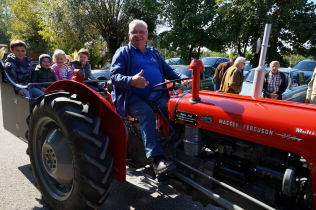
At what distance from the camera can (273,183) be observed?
2.04 metres

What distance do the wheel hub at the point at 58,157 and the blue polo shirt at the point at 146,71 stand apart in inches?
33.1

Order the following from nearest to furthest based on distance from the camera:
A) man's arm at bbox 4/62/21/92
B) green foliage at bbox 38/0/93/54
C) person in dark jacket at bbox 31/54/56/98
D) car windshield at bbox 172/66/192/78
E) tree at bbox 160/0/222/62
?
man's arm at bbox 4/62/21/92, person in dark jacket at bbox 31/54/56/98, car windshield at bbox 172/66/192/78, tree at bbox 160/0/222/62, green foliage at bbox 38/0/93/54

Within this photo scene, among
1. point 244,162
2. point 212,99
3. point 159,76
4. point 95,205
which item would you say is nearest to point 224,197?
point 244,162

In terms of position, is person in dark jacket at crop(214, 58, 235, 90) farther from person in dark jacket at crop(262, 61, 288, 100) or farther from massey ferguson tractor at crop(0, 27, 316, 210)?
massey ferguson tractor at crop(0, 27, 316, 210)

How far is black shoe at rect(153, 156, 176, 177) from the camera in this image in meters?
2.37

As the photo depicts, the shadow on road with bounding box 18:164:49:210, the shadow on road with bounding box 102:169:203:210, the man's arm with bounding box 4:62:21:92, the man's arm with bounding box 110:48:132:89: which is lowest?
the shadow on road with bounding box 18:164:49:210

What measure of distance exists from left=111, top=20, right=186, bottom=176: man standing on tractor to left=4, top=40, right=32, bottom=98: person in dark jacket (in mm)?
2015

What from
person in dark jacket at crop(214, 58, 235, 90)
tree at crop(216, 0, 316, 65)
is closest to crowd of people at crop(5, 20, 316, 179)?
person in dark jacket at crop(214, 58, 235, 90)

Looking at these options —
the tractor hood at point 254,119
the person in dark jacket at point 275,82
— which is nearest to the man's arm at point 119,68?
the tractor hood at point 254,119

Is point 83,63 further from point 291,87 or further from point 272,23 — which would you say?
point 272,23

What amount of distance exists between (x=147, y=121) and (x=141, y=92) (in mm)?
352

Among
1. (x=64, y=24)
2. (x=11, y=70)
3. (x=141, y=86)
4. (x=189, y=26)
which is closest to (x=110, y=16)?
(x=64, y=24)

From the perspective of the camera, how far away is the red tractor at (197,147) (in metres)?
1.97

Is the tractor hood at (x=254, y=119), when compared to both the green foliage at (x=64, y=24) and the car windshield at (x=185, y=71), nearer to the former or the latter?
the car windshield at (x=185, y=71)
